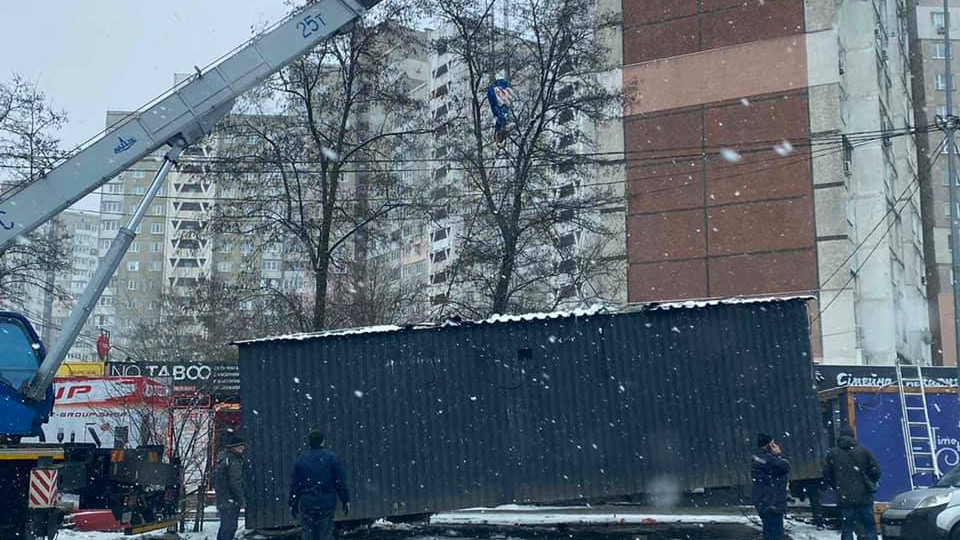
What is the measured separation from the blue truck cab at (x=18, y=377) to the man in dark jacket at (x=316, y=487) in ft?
12.0

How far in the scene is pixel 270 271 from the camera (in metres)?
83.7

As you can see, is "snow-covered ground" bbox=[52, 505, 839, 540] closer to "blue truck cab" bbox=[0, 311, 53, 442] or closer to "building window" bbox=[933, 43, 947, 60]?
"blue truck cab" bbox=[0, 311, 53, 442]

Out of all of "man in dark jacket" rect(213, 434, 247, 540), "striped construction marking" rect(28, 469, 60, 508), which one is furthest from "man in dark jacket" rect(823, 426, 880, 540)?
"striped construction marking" rect(28, 469, 60, 508)

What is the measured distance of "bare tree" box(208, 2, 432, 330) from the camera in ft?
75.0

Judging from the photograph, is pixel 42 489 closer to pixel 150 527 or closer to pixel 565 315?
pixel 150 527

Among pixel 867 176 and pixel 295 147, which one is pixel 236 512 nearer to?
pixel 295 147

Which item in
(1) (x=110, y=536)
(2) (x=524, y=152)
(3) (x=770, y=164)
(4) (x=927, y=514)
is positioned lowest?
(1) (x=110, y=536)

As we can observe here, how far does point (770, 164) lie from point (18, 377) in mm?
30748

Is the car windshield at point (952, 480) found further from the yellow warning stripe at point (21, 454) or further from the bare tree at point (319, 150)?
the bare tree at point (319, 150)

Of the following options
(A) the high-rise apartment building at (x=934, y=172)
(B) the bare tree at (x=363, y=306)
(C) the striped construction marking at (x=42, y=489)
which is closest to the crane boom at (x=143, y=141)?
(C) the striped construction marking at (x=42, y=489)

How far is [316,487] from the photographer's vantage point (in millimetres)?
11141

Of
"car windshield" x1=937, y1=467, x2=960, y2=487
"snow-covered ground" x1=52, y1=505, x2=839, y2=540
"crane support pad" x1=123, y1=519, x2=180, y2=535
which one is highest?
"car windshield" x1=937, y1=467, x2=960, y2=487

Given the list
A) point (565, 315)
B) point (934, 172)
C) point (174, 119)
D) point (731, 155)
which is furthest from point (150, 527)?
point (934, 172)

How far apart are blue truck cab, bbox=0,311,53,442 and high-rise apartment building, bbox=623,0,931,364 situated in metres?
27.0
